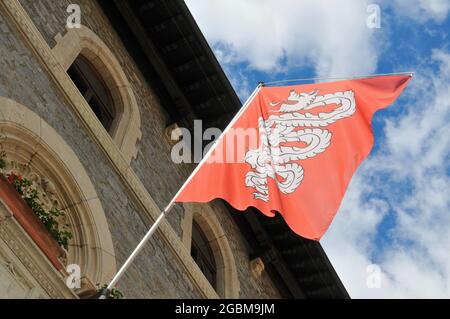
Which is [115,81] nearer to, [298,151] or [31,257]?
[298,151]

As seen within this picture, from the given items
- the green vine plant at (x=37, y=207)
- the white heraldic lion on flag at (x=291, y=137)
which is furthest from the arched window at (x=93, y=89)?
the white heraldic lion on flag at (x=291, y=137)

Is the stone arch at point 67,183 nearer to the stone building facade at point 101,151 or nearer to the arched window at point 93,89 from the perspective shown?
the stone building facade at point 101,151

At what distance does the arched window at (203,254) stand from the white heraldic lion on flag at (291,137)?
408 cm

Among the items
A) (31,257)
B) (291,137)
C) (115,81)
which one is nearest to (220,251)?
(115,81)

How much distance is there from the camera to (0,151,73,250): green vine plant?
299 inches

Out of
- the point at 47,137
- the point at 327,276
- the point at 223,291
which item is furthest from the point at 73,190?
the point at 327,276

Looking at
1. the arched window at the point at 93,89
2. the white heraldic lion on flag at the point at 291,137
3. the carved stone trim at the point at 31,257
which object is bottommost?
the carved stone trim at the point at 31,257

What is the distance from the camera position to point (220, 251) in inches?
487

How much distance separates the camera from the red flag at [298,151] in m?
7.57

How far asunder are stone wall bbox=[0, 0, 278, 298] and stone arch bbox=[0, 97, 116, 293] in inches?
8.7

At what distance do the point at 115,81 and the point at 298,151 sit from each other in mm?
3887
